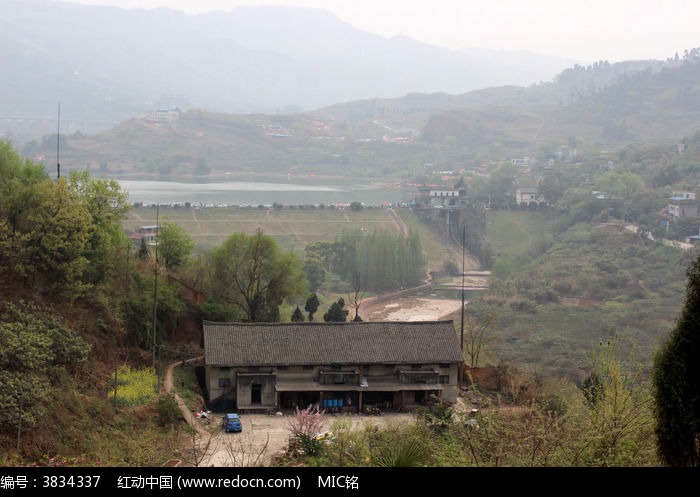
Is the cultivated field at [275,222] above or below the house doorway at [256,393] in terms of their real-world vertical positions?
above

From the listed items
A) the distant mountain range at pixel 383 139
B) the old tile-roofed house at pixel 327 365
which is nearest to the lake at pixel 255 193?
the distant mountain range at pixel 383 139

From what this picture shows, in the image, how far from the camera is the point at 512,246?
6006 centimetres

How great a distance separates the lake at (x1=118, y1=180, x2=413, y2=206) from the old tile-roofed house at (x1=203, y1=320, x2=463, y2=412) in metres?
50.5

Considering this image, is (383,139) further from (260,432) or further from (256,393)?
(260,432)

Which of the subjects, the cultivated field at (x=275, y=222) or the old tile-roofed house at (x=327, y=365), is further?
the cultivated field at (x=275, y=222)

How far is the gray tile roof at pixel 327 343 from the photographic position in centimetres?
1766

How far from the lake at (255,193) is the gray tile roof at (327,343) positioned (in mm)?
50309

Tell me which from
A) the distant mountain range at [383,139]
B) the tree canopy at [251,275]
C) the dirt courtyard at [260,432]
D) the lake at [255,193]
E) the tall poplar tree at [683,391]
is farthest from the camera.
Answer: the distant mountain range at [383,139]

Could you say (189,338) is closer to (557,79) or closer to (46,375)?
(46,375)

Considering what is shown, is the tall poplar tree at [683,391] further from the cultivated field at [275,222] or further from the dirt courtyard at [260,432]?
the cultivated field at [275,222]

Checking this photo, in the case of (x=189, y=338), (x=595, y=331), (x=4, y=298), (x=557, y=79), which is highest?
(x=557, y=79)

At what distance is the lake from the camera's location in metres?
72.1
